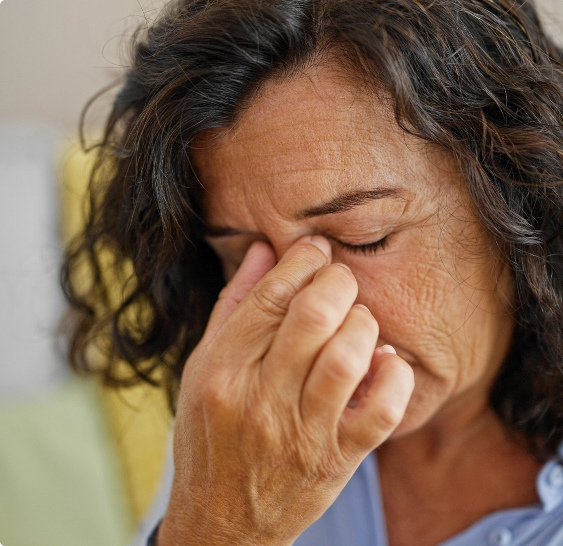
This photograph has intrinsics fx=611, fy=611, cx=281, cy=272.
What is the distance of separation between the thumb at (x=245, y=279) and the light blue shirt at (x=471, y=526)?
0.54 metres

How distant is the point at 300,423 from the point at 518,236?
1.59ft

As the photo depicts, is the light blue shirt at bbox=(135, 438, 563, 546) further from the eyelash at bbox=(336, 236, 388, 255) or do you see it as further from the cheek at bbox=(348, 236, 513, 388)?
the eyelash at bbox=(336, 236, 388, 255)

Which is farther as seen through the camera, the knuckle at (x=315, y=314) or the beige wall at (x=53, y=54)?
the beige wall at (x=53, y=54)

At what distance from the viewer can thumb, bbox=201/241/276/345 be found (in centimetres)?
106

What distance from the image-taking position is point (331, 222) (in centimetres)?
100

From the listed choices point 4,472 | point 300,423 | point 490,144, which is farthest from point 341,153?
point 4,472

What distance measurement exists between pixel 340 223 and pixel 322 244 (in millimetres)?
47

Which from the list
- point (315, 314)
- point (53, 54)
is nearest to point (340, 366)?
point (315, 314)

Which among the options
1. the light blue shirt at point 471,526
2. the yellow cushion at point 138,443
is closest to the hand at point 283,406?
the light blue shirt at point 471,526

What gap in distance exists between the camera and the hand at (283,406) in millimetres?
818

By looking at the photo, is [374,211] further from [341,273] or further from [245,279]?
[245,279]

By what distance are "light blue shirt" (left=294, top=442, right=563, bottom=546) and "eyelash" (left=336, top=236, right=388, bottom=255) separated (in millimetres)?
567

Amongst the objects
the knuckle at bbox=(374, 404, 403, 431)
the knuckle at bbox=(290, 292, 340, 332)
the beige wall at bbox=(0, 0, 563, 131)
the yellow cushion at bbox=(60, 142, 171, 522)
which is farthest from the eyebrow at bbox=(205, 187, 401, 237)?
the beige wall at bbox=(0, 0, 563, 131)

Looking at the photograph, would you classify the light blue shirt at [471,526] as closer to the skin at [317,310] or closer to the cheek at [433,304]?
the skin at [317,310]
